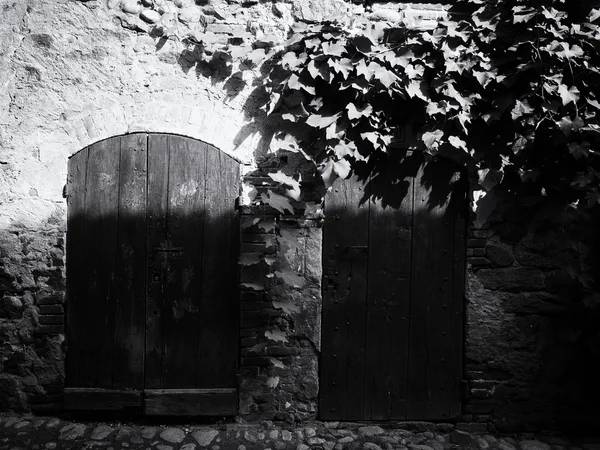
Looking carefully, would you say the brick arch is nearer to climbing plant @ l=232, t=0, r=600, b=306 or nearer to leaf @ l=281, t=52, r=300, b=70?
climbing plant @ l=232, t=0, r=600, b=306

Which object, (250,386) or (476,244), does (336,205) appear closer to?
(476,244)

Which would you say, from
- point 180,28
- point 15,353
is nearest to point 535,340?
point 180,28

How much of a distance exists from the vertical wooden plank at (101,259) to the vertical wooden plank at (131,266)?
0.04 meters

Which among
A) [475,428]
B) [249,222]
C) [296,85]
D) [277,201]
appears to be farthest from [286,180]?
[475,428]

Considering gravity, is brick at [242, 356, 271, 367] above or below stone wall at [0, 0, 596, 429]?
below

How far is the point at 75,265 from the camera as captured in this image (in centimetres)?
316

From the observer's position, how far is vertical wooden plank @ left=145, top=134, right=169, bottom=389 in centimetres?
314

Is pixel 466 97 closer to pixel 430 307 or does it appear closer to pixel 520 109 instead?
pixel 520 109

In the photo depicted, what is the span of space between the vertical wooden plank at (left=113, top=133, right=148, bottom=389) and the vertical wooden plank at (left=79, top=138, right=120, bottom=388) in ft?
0.13

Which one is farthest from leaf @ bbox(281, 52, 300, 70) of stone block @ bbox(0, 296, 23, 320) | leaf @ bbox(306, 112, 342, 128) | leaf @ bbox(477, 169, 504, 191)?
stone block @ bbox(0, 296, 23, 320)

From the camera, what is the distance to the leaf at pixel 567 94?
2980 millimetres

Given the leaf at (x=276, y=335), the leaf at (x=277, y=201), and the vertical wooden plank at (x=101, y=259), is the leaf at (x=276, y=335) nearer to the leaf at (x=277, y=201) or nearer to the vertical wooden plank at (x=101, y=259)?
the leaf at (x=277, y=201)

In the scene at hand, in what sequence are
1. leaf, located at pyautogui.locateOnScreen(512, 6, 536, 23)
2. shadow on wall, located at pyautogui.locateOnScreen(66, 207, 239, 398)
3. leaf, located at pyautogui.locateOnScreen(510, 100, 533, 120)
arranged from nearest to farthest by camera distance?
1. leaf, located at pyautogui.locateOnScreen(512, 6, 536, 23)
2. leaf, located at pyautogui.locateOnScreen(510, 100, 533, 120)
3. shadow on wall, located at pyautogui.locateOnScreen(66, 207, 239, 398)

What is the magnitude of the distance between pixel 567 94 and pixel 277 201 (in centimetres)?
191
